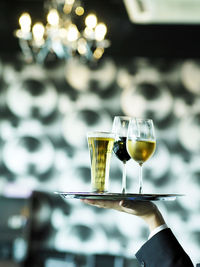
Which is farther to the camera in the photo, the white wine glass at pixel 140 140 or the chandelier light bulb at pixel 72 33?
the chandelier light bulb at pixel 72 33

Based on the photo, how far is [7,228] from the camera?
4883 mm

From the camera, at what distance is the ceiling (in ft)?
16.2

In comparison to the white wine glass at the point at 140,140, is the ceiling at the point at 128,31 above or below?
above

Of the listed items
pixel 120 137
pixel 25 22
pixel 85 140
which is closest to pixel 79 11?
pixel 25 22

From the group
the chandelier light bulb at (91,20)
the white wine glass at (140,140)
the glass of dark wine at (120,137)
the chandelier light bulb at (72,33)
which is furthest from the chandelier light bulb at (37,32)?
the white wine glass at (140,140)

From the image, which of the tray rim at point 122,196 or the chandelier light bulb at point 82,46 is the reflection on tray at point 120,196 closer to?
the tray rim at point 122,196

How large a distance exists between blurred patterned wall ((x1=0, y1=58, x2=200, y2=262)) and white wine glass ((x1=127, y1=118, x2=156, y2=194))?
3.46 meters

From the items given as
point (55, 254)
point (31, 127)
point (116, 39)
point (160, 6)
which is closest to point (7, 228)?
point (55, 254)

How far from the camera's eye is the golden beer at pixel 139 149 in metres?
1.62

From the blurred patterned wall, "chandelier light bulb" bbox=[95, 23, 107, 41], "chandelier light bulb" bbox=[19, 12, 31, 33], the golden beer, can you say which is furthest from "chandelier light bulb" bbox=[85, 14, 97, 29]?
the golden beer

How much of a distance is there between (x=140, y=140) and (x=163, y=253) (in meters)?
0.37

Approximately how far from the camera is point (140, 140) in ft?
5.33

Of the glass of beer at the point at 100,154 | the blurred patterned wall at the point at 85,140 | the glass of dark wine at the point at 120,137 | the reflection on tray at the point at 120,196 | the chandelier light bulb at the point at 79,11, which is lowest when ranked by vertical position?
the reflection on tray at the point at 120,196

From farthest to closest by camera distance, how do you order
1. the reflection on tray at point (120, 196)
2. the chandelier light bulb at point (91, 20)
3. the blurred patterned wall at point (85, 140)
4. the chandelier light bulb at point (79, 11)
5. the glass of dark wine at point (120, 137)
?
1. the blurred patterned wall at point (85, 140)
2. the chandelier light bulb at point (79, 11)
3. the chandelier light bulb at point (91, 20)
4. the glass of dark wine at point (120, 137)
5. the reflection on tray at point (120, 196)
